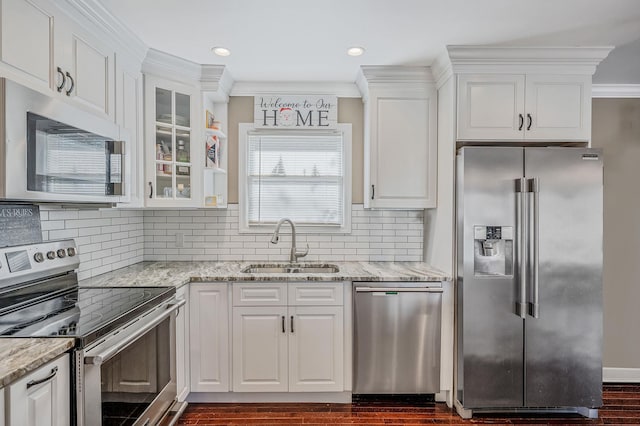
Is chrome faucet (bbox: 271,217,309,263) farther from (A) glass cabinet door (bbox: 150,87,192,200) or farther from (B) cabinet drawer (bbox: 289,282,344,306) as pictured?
(A) glass cabinet door (bbox: 150,87,192,200)

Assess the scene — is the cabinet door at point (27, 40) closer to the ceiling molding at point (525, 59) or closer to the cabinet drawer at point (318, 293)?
the cabinet drawer at point (318, 293)

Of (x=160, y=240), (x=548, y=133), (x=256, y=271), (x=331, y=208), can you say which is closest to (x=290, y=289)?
(x=256, y=271)

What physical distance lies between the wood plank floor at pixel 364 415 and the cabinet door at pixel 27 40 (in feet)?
6.99

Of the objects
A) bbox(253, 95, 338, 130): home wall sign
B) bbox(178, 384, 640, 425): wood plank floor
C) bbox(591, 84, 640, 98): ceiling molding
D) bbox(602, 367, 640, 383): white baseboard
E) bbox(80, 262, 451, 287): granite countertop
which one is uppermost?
bbox(591, 84, 640, 98): ceiling molding

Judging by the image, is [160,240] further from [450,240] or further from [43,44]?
[450,240]

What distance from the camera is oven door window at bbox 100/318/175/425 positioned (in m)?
1.54

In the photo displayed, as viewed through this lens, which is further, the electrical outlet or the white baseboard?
the electrical outlet

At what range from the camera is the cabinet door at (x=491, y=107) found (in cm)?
251

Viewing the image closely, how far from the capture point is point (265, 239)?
320cm

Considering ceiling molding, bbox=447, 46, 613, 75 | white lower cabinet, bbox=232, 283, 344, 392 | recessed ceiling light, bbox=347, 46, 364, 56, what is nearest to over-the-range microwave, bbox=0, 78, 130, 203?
white lower cabinet, bbox=232, 283, 344, 392

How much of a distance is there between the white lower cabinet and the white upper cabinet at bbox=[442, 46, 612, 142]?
1.46 m

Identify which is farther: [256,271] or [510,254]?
[256,271]

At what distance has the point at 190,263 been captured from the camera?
10.1ft

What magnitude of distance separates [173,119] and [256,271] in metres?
1.32
